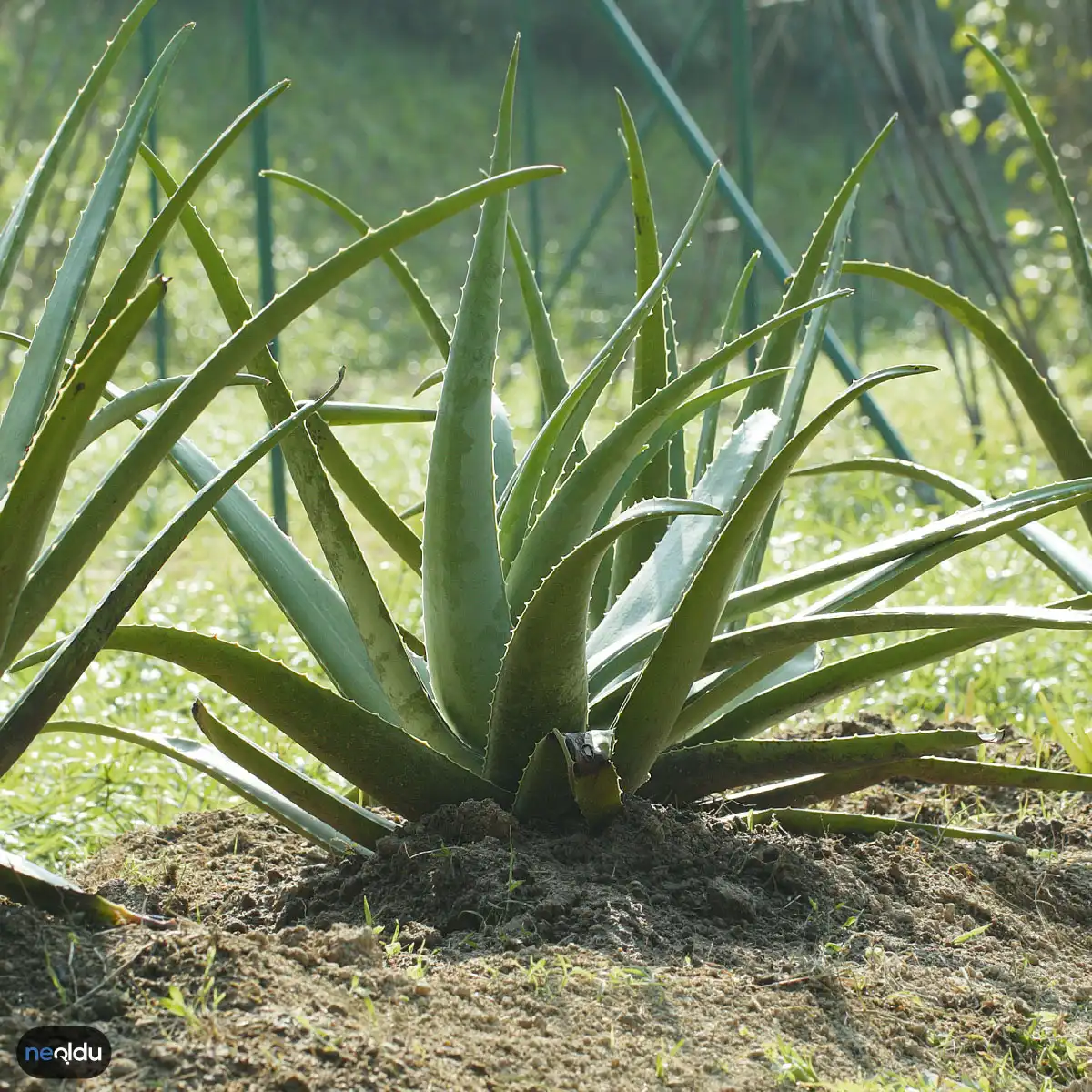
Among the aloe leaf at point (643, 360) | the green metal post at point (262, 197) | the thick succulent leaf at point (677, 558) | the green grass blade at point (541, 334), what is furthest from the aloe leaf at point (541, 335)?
the green metal post at point (262, 197)

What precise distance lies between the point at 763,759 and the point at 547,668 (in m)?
0.32

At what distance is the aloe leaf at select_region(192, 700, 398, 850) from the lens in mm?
1464

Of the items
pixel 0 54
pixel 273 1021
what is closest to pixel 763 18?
pixel 0 54

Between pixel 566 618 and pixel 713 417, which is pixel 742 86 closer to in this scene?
pixel 713 417

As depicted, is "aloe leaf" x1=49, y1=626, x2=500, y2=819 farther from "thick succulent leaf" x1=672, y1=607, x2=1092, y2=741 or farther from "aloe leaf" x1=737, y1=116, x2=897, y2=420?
"aloe leaf" x1=737, y1=116, x2=897, y2=420

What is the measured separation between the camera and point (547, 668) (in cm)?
143

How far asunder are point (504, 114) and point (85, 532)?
637 millimetres

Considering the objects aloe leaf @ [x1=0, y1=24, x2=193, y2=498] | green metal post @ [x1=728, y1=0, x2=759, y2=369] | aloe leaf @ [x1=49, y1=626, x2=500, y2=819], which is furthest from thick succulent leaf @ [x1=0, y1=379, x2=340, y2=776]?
green metal post @ [x1=728, y1=0, x2=759, y2=369]

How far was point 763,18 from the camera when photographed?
416 inches

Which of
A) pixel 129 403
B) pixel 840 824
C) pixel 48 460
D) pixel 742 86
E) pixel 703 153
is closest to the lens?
pixel 48 460

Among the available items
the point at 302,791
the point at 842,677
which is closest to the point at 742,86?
the point at 842,677

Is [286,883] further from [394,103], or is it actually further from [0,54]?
[394,103]

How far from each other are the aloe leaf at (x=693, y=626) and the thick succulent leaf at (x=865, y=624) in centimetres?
4

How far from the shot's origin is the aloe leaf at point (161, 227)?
114 cm
